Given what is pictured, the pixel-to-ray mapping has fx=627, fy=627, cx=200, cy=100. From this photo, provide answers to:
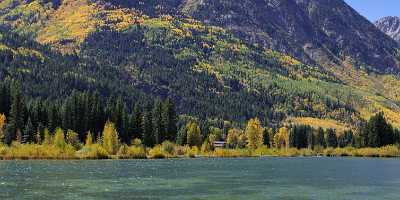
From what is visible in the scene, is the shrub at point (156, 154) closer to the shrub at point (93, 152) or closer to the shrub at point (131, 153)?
the shrub at point (131, 153)

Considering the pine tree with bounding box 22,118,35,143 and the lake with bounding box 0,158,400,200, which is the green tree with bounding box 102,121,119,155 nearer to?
the pine tree with bounding box 22,118,35,143

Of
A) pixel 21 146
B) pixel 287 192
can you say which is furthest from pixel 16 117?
pixel 287 192

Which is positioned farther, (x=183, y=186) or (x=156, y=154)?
(x=156, y=154)

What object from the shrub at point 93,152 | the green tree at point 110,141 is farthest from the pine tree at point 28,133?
the green tree at point 110,141

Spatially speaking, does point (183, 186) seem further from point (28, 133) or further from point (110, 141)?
point (28, 133)

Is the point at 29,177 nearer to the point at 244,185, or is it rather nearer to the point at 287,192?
the point at 244,185

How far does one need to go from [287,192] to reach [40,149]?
99.7 meters

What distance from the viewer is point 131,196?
75.1 meters

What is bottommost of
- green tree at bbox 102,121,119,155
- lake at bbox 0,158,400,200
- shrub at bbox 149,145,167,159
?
lake at bbox 0,158,400,200

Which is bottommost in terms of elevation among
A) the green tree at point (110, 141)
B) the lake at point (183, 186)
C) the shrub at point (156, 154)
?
the lake at point (183, 186)

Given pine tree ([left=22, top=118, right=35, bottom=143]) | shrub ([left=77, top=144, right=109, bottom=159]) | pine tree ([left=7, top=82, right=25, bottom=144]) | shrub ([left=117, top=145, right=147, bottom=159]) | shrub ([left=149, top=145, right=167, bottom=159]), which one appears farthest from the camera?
shrub ([left=149, top=145, right=167, bottom=159])

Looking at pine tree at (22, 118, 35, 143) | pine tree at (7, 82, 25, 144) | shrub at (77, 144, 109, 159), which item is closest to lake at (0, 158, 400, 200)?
shrub at (77, 144, 109, 159)

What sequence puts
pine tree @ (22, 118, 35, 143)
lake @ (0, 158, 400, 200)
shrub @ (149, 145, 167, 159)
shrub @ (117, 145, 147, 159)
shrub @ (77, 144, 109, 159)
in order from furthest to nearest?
shrub @ (149, 145, 167, 159) < shrub @ (117, 145, 147, 159) < pine tree @ (22, 118, 35, 143) < shrub @ (77, 144, 109, 159) < lake @ (0, 158, 400, 200)

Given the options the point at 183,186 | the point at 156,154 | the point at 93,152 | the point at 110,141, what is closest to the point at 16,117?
the point at 110,141
